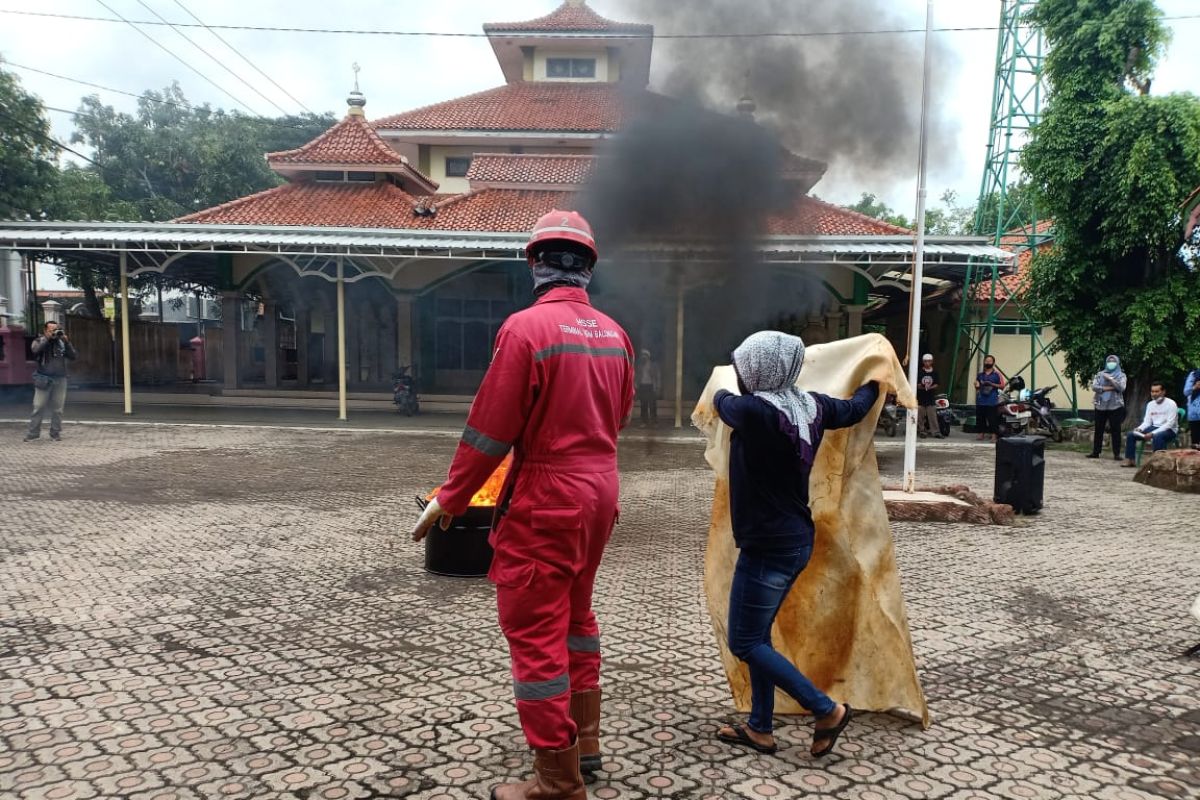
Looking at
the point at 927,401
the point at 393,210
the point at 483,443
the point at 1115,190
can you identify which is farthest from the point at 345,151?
the point at 483,443

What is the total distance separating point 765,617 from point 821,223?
12.9 metres

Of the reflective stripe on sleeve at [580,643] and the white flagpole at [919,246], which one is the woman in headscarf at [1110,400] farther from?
the reflective stripe on sleeve at [580,643]

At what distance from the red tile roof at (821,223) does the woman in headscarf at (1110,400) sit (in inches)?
174

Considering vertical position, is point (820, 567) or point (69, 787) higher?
point (820, 567)

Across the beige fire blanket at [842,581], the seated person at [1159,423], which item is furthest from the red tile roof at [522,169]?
the beige fire blanket at [842,581]

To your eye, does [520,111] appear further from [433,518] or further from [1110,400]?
[433,518]

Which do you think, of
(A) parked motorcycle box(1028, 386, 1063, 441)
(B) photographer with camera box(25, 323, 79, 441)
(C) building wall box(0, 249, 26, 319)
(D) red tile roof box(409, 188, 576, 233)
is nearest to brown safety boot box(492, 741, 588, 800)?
(B) photographer with camera box(25, 323, 79, 441)

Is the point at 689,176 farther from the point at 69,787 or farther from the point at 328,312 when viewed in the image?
the point at 328,312

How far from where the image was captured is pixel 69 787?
8.00ft

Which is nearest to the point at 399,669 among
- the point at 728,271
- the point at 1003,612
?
the point at 1003,612

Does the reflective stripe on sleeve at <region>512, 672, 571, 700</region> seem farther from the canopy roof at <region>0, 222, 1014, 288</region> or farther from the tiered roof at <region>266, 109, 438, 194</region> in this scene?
the tiered roof at <region>266, 109, 438, 194</region>

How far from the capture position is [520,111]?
818 inches

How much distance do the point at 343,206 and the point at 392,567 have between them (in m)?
14.4

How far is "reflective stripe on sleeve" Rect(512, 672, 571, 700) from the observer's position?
2.22m
